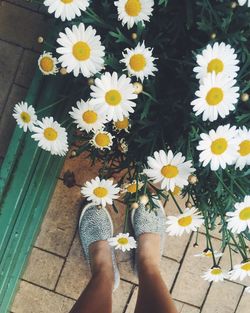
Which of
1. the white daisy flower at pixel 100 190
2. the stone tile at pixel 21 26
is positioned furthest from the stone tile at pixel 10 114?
the white daisy flower at pixel 100 190

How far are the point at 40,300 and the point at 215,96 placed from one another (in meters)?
1.35

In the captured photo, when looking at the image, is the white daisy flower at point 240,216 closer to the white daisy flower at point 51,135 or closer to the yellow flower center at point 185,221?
the yellow flower center at point 185,221

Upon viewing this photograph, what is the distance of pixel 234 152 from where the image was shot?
1.16 m

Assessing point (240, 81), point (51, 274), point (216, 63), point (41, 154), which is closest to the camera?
point (216, 63)

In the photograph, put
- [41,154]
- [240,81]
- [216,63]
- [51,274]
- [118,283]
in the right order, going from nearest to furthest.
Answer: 1. [216,63]
2. [240,81]
3. [41,154]
4. [118,283]
5. [51,274]

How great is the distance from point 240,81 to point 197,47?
0.16 m

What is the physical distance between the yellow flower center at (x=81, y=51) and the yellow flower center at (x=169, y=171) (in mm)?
344

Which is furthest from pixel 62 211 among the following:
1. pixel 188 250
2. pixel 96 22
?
pixel 96 22

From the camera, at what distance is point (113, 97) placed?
116 centimetres

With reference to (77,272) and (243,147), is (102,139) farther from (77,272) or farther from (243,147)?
(77,272)

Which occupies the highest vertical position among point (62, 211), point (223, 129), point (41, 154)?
point (223, 129)

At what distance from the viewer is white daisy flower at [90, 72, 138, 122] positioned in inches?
44.8

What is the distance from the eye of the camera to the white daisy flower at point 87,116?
123 centimetres

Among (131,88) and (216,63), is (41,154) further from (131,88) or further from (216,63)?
(216,63)
